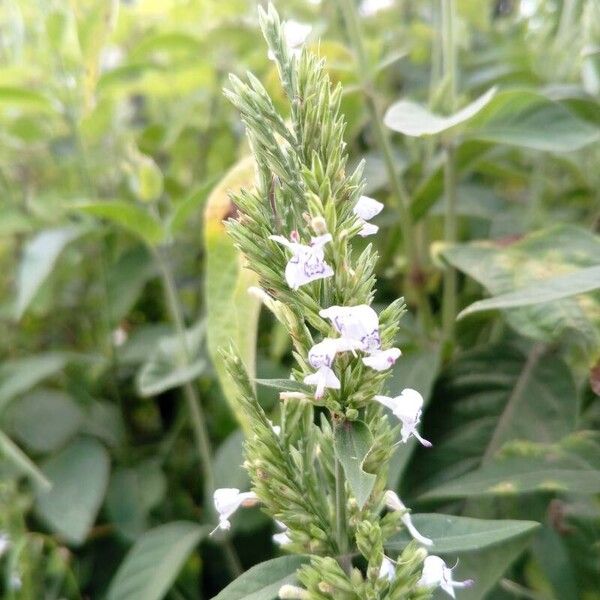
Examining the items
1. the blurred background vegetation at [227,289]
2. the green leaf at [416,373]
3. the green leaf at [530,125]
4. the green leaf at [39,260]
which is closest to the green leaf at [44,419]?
the blurred background vegetation at [227,289]

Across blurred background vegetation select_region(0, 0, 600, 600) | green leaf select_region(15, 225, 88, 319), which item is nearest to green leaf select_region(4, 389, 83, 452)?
blurred background vegetation select_region(0, 0, 600, 600)

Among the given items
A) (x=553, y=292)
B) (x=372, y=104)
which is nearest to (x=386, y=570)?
(x=553, y=292)

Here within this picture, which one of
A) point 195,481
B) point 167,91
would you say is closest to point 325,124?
point 195,481

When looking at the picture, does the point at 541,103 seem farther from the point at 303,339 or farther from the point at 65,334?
the point at 65,334

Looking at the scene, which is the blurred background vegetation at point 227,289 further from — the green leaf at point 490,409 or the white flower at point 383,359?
the white flower at point 383,359

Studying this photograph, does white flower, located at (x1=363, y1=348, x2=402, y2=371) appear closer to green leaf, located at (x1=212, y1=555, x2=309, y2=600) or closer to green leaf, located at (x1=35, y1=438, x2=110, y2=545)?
green leaf, located at (x1=212, y1=555, x2=309, y2=600)

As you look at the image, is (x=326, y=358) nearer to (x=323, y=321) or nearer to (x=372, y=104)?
(x=323, y=321)
